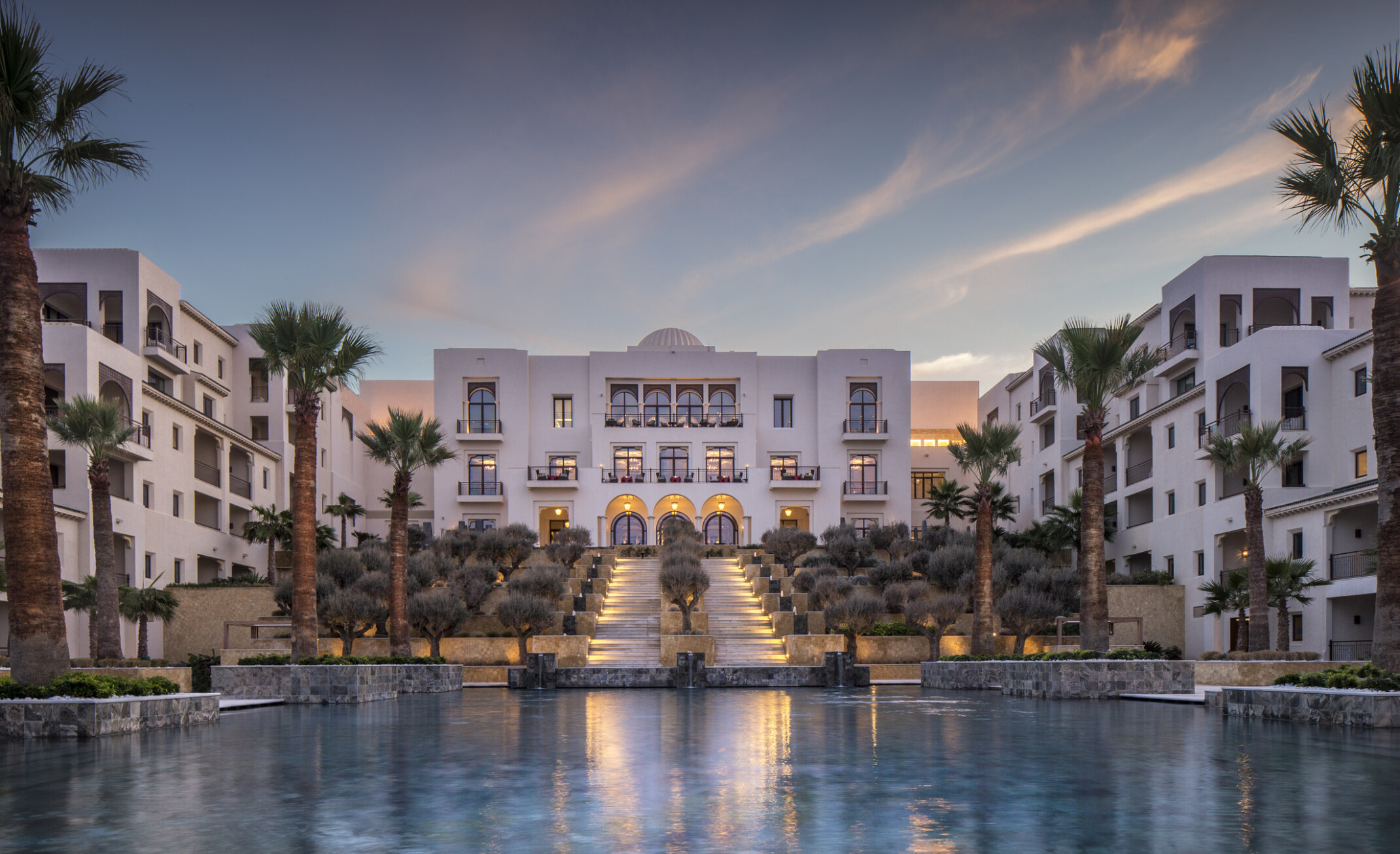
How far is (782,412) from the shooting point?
58125 millimetres

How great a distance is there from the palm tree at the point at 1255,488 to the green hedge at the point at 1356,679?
1337 centimetres

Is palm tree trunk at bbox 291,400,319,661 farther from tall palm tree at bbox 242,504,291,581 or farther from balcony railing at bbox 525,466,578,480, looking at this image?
balcony railing at bbox 525,466,578,480

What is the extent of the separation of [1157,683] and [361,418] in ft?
166

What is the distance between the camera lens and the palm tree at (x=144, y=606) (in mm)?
31484

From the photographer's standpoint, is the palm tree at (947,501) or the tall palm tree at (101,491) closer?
the tall palm tree at (101,491)

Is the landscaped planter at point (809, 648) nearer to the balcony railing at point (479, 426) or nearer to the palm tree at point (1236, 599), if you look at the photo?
the palm tree at point (1236, 599)

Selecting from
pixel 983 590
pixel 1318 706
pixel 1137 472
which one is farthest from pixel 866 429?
pixel 1318 706

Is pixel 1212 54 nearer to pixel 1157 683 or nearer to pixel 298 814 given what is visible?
pixel 1157 683

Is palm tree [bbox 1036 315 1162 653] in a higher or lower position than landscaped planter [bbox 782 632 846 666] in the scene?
higher

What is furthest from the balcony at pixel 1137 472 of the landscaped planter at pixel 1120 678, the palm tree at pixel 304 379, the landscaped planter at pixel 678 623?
the palm tree at pixel 304 379

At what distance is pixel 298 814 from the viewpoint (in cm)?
649

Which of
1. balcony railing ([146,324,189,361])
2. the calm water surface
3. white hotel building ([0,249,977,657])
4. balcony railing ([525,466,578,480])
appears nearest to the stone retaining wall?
the calm water surface

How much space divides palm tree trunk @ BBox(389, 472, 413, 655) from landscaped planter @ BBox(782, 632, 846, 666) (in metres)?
10.7

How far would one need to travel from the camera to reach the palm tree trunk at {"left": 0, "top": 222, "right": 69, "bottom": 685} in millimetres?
13383
